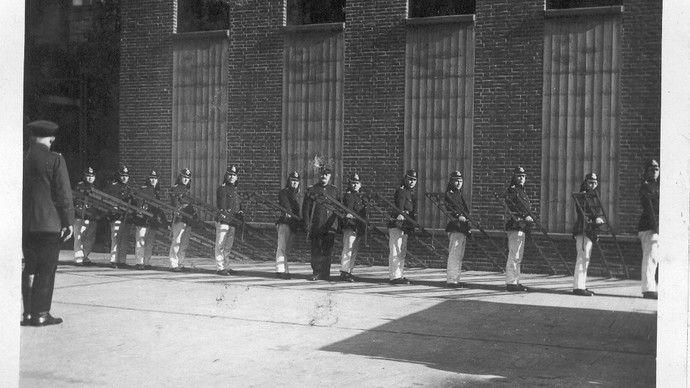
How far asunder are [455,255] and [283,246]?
2183 millimetres

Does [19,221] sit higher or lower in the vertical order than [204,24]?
lower

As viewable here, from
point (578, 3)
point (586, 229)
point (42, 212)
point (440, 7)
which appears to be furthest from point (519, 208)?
point (42, 212)

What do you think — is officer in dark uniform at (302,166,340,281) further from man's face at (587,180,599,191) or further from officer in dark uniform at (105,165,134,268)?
man's face at (587,180,599,191)

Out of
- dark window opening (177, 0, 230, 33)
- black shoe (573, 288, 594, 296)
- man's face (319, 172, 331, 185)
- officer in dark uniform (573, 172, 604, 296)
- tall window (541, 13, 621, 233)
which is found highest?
dark window opening (177, 0, 230, 33)

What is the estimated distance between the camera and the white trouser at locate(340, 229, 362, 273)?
8289 millimetres

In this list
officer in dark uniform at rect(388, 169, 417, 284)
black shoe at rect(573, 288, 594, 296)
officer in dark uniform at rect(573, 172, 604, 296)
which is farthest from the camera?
officer in dark uniform at rect(388, 169, 417, 284)

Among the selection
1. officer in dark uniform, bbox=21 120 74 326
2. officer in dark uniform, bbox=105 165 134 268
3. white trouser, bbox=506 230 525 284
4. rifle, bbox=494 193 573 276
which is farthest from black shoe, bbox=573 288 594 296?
officer in dark uniform, bbox=21 120 74 326

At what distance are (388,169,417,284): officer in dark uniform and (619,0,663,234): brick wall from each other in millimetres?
2136

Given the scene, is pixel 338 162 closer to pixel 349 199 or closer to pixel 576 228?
pixel 349 199

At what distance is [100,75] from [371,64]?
2.05 metres

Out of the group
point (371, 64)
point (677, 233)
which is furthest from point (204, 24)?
point (677, 233)

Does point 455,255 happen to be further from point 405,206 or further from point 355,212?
point 355,212

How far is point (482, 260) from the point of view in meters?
8.70

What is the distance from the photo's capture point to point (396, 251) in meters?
8.73
